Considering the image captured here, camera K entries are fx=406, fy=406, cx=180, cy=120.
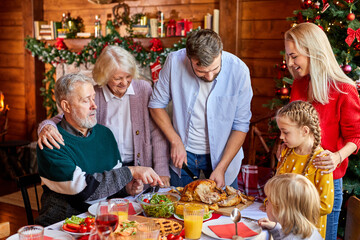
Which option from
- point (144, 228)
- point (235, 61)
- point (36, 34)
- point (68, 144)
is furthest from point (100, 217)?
point (36, 34)

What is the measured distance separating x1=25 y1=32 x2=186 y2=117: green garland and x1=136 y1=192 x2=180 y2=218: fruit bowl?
3.07 m

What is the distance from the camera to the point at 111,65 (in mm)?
2365

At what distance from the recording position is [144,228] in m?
1.41

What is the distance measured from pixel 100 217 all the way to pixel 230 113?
1.23 metres

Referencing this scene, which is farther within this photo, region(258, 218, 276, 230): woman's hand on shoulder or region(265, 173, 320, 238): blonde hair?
region(258, 218, 276, 230): woman's hand on shoulder

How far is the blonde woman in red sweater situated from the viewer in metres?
1.92

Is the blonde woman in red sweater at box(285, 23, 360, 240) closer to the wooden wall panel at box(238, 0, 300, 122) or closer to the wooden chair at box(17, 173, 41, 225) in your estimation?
the wooden chair at box(17, 173, 41, 225)

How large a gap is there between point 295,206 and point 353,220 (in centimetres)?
43

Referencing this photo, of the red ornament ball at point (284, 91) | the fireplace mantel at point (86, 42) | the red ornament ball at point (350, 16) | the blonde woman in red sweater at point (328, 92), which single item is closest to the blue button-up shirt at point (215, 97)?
the blonde woman in red sweater at point (328, 92)

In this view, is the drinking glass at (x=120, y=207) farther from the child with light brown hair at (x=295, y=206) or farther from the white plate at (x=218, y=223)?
the child with light brown hair at (x=295, y=206)

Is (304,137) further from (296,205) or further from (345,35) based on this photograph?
(345,35)

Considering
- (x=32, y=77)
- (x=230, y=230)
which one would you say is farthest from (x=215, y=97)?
(x=32, y=77)

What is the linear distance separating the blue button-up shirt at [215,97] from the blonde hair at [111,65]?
201 millimetres

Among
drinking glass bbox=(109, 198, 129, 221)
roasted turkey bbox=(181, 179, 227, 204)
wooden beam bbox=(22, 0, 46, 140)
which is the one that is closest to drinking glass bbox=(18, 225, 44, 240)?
drinking glass bbox=(109, 198, 129, 221)
